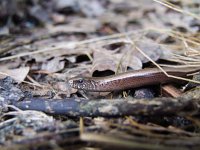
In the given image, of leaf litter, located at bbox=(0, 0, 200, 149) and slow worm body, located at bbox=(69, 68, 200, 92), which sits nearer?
leaf litter, located at bbox=(0, 0, 200, 149)

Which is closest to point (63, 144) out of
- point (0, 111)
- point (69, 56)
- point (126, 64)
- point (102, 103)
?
point (102, 103)

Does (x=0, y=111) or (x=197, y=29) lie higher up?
(x=197, y=29)

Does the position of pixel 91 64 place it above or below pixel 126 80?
above

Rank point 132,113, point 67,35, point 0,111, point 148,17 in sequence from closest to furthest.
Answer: point 132,113, point 0,111, point 67,35, point 148,17

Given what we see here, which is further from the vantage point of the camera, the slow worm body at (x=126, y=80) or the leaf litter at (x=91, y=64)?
the slow worm body at (x=126, y=80)

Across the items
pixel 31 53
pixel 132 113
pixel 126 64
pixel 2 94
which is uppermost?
pixel 31 53

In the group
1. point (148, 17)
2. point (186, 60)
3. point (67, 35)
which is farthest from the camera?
point (148, 17)

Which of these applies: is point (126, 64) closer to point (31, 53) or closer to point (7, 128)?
point (31, 53)

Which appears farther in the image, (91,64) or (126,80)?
(91,64)
